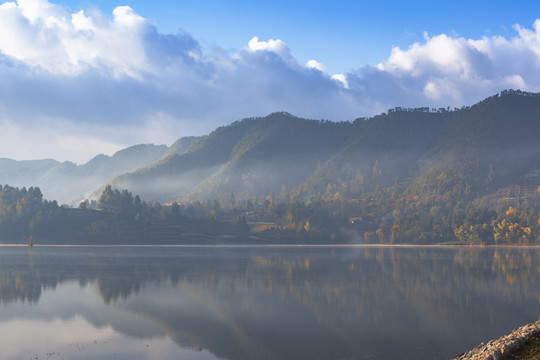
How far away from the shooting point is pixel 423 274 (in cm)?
9319

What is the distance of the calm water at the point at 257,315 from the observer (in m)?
39.2

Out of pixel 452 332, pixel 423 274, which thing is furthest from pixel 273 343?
pixel 423 274

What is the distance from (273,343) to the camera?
134ft

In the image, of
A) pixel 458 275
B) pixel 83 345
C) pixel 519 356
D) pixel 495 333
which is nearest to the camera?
pixel 519 356

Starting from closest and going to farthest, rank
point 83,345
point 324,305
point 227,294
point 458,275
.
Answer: point 83,345 < point 324,305 < point 227,294 < point 458,275

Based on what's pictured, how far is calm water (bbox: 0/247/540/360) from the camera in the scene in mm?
39188

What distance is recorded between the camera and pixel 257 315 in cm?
5203

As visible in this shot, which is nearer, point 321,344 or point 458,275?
point 321,344

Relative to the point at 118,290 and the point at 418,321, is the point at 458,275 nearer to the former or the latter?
the point at 418,321

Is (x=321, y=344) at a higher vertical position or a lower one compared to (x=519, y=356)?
lower

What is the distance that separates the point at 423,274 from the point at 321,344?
5741 cm

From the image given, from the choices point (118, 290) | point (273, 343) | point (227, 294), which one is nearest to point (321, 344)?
point (273, 343)

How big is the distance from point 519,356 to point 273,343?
1956 cm

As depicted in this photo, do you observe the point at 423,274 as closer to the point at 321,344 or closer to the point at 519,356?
the point at 321,344
